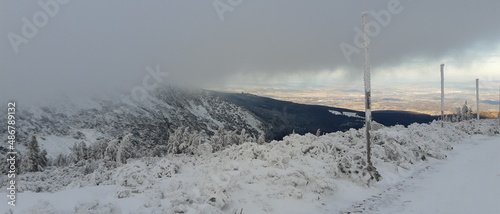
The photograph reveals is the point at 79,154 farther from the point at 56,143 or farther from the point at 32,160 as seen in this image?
the point at 56,143

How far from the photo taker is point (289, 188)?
1111 centimetres

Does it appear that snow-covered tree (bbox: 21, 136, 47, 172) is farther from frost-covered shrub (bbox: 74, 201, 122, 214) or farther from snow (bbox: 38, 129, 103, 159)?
frost-covered shrub (bbox: 74, 201, 122, 214)

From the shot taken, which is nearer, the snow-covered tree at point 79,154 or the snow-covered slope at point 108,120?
the snow-covered tree at point 79,154

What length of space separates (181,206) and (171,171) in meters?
6.46

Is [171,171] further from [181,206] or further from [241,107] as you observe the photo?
[241,107]

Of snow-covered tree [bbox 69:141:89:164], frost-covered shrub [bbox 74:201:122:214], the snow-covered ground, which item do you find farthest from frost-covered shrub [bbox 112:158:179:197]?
snow-covered tree [bbox 69:141:89:164]

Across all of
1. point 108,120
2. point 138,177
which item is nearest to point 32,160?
point 138,177

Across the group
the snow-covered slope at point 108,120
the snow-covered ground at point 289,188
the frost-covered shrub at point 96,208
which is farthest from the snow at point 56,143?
the frost-covered shrub at point 96,208

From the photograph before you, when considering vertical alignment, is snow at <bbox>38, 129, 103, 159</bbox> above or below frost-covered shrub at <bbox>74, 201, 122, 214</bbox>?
below

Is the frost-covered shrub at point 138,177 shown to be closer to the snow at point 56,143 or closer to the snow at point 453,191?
the snow at point 453,191

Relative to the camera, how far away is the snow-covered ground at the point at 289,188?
29.5ft

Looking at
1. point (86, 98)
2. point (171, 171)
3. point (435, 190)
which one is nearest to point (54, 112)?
point (86, 98)

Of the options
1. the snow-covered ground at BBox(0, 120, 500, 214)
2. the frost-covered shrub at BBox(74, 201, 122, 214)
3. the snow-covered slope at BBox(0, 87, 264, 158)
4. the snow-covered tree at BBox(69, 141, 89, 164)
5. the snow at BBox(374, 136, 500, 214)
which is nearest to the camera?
the frost-covered shrub at BBox(74, 201, 122, 214)

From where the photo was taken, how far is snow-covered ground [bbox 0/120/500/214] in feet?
29.5
